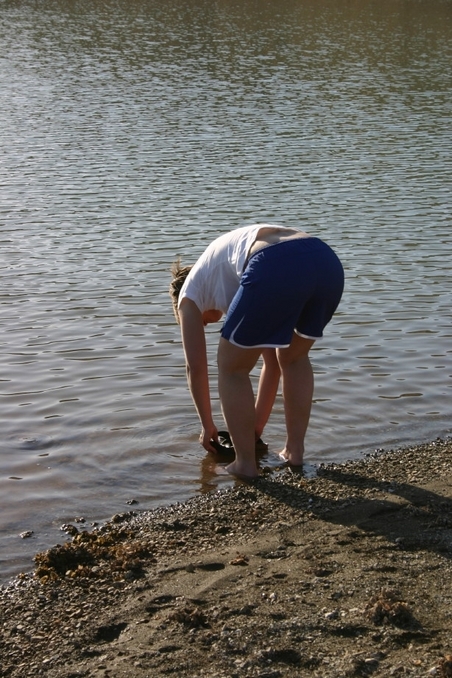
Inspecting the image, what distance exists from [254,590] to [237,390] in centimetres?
138

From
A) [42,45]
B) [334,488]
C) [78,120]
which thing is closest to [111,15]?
[42,45]

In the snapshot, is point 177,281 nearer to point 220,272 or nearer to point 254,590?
point 220,272

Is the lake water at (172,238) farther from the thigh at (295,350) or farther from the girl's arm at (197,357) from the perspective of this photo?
the thigh at (295,350)

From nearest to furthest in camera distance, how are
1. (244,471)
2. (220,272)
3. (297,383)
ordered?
(220,272), (297,383), (244,471)

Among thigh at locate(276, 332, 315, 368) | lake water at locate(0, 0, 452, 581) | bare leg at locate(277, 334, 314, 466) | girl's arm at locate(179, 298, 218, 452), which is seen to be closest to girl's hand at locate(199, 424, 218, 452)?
girl's arm at locate(179, 298, 218, 452)

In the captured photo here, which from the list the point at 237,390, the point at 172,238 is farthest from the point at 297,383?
the point at 172,238

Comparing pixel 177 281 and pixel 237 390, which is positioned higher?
pixel 177 281

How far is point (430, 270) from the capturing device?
34.1ft

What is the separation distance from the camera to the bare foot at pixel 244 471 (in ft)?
17.8

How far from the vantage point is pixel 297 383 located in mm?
5312

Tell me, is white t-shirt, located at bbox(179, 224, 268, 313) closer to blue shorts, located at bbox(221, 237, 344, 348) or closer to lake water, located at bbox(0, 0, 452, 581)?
blue shorts, located at bbox(221, 237, 344, 348)

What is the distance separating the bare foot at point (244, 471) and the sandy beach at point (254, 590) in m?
0.14

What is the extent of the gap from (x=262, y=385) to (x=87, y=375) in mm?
2234

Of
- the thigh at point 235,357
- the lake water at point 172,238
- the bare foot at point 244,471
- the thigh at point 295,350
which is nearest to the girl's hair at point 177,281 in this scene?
the thigh at point 235,357
